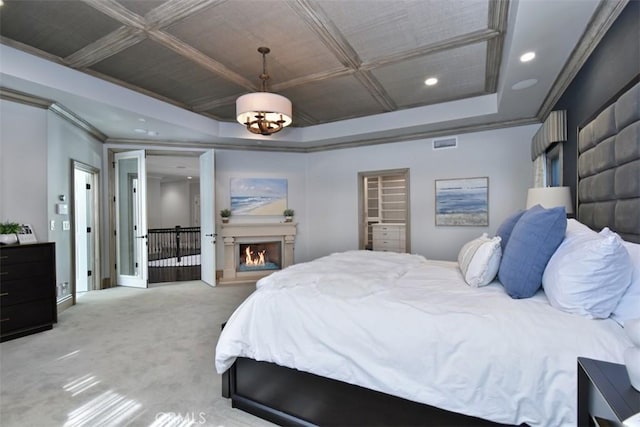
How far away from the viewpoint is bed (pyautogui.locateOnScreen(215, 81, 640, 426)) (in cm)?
128

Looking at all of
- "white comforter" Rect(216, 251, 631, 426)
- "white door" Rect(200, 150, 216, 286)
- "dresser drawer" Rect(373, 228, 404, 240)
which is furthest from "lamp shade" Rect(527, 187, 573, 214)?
"white door" Rect(200, 150, 216, 286)

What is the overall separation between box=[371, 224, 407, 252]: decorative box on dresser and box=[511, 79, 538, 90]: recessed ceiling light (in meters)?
4.20

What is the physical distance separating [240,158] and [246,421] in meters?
4.80

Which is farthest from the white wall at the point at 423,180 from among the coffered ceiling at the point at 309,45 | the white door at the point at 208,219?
the white door at the point at 208,219

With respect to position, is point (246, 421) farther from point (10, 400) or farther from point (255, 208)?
point (255, 208)

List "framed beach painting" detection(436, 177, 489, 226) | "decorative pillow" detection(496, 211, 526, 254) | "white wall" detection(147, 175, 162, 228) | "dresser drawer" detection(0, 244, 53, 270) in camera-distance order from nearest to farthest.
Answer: "decorative pillow" detection(496, 211, 526, 254)
"dresser drawer" detection(0, 244, 53, 270)
"framed beach painting" detection(436, 177, 489, 226)
"white wall" detection(147, 175, 162, 228)

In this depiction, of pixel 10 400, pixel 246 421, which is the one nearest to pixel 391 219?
pixel 246 421

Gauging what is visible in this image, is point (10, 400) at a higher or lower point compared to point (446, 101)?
lower

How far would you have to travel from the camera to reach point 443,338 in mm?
1427

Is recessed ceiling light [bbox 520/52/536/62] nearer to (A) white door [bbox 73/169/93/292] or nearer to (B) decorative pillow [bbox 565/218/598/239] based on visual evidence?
(B) decorative pillow [bbox 565/218/598/239]

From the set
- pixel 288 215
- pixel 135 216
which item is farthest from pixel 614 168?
pixel 135 216

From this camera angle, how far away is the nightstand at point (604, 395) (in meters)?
0.82

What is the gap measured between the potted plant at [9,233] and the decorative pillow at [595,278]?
4629 millimetres

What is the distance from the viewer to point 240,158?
A: 5887mm
